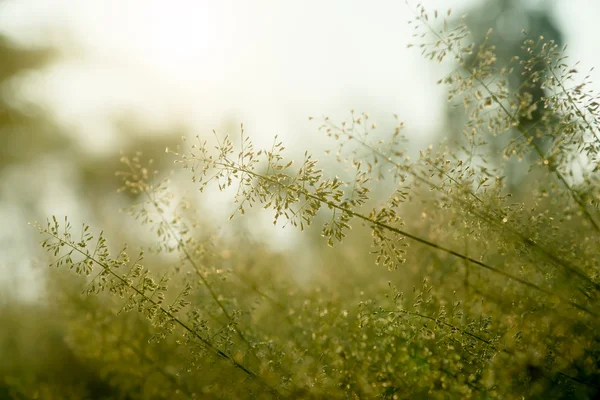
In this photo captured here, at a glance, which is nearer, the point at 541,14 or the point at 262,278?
the point at 262,278

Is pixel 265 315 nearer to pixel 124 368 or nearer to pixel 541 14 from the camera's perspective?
pixel 124 368

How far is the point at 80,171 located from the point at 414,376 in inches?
400

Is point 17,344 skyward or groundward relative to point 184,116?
groundward

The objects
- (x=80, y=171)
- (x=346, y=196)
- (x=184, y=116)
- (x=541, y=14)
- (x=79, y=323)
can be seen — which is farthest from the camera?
(x=80, y=171)

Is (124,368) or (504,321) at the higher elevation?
(504,321)

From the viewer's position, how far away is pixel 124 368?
235 cm

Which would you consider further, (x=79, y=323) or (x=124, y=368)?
(x=79, y=323)

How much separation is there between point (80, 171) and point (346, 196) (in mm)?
10178

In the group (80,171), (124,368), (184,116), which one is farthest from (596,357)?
(80,171)

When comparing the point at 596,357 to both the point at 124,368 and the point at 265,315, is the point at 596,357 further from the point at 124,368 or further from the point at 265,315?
the point at 124,368

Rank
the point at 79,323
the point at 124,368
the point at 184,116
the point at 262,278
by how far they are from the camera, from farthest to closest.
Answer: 1. the point at 184,116
2. the point at 79,323
3. the point at 262,278
4. the point at 124,368

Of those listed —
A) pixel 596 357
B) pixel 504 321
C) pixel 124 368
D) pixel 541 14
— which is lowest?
pixel 124 368

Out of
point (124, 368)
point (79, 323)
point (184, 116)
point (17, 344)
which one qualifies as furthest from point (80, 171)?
point (124, 368)

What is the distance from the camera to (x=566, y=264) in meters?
1.28
